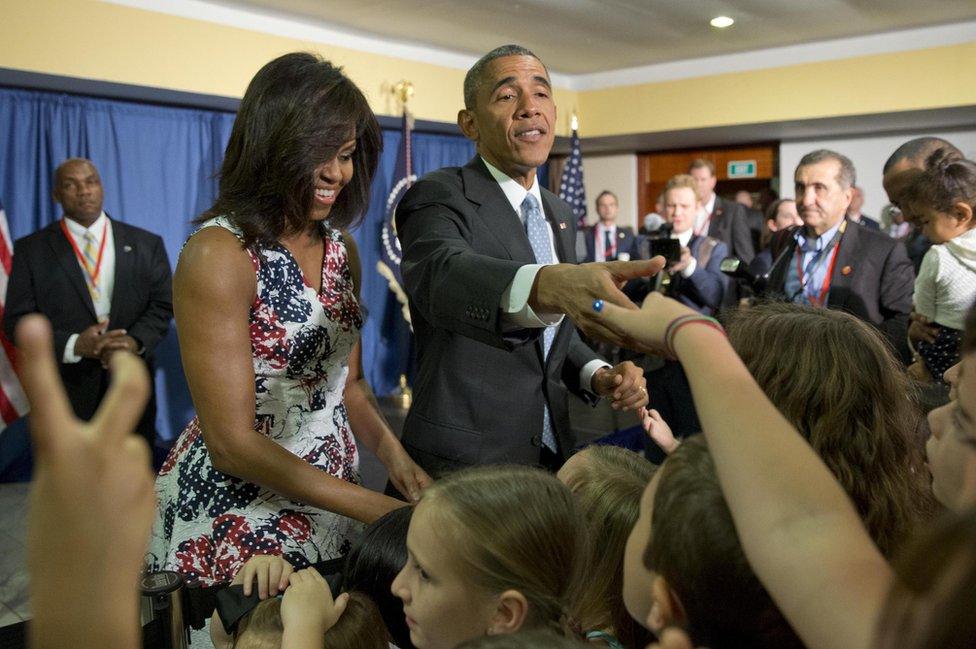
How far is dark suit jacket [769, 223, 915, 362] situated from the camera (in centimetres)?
330

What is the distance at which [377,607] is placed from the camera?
120 cm

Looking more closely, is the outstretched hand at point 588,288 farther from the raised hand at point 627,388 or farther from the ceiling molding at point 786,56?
the ceiling molding at point 786,56

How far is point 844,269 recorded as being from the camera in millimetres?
3332

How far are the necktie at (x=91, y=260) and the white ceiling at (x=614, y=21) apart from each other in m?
2.17

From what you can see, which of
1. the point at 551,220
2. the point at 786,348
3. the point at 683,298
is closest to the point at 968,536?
the point at 786,348

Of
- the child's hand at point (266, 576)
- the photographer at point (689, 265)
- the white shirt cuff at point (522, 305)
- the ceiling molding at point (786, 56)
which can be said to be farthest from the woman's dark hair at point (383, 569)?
the ceiling molding at point (786, 56)

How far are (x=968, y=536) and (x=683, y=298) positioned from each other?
4.25 meters

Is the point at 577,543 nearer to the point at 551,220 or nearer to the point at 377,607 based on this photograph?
the point at 377,607

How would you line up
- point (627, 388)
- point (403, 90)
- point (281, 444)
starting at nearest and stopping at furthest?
point (281, 444) → point (627, 388) → point (403, 90)

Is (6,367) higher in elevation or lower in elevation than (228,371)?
lower

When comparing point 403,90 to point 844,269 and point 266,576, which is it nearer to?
point 844,269

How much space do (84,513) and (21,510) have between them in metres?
4.85

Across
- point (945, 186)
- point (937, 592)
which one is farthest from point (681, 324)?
point (945, 186)

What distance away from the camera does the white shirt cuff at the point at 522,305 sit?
1243 millimetres
